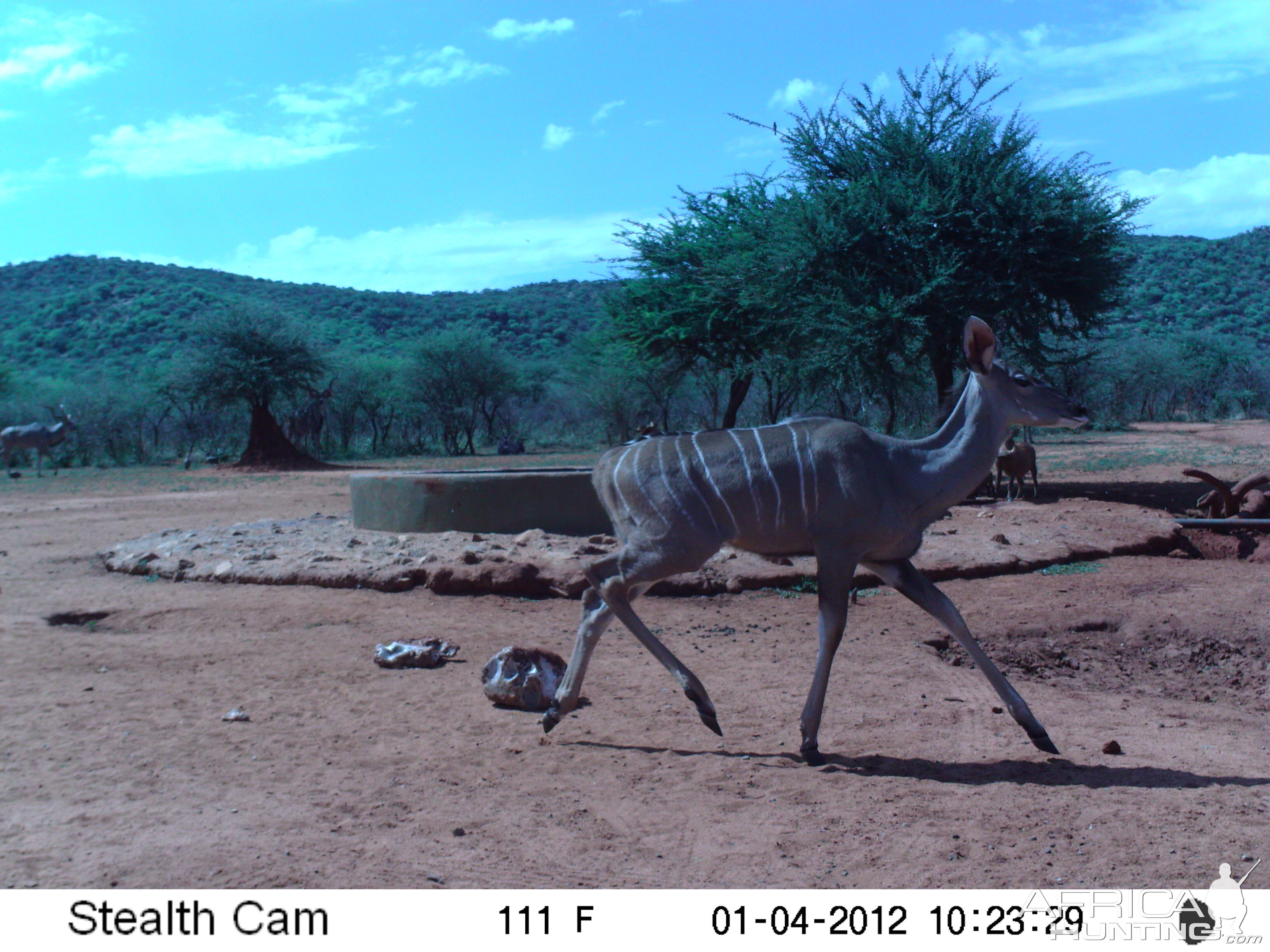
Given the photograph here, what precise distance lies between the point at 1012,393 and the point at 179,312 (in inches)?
2447

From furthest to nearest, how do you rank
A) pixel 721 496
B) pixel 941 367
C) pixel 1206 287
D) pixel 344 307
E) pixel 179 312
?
pixel 344 307, pixel 1206 287, pixel 179 312, pixel 941 367, pixel 721 496

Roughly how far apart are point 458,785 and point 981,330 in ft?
11.3

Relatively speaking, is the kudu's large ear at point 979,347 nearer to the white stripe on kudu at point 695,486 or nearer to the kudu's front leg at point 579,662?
the white stripe on kudu at point 695,486

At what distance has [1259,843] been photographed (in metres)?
3.97

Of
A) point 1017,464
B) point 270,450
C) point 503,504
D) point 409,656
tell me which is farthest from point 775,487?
point 270,450

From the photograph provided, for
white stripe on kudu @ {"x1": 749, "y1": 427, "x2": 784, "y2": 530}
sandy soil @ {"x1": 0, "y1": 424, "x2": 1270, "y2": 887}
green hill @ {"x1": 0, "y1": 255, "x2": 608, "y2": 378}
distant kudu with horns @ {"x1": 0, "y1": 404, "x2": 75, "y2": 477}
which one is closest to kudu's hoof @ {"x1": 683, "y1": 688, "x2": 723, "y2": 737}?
sandy soil @ {"x1": 0, "y1": 424, "x2": 1270, "y2": 887}

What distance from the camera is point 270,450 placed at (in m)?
34.0

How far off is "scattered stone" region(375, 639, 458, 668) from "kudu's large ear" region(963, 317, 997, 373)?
4.03 meters

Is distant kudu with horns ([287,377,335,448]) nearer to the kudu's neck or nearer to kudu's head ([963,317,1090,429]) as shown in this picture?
the kudu's neck

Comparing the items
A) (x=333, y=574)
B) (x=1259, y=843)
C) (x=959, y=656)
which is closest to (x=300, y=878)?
(x=1259, y=843)

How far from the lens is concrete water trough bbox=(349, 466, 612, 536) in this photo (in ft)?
39.7

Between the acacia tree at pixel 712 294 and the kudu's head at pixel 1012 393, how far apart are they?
13507 mm

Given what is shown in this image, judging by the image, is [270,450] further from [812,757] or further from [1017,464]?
[812,757]
